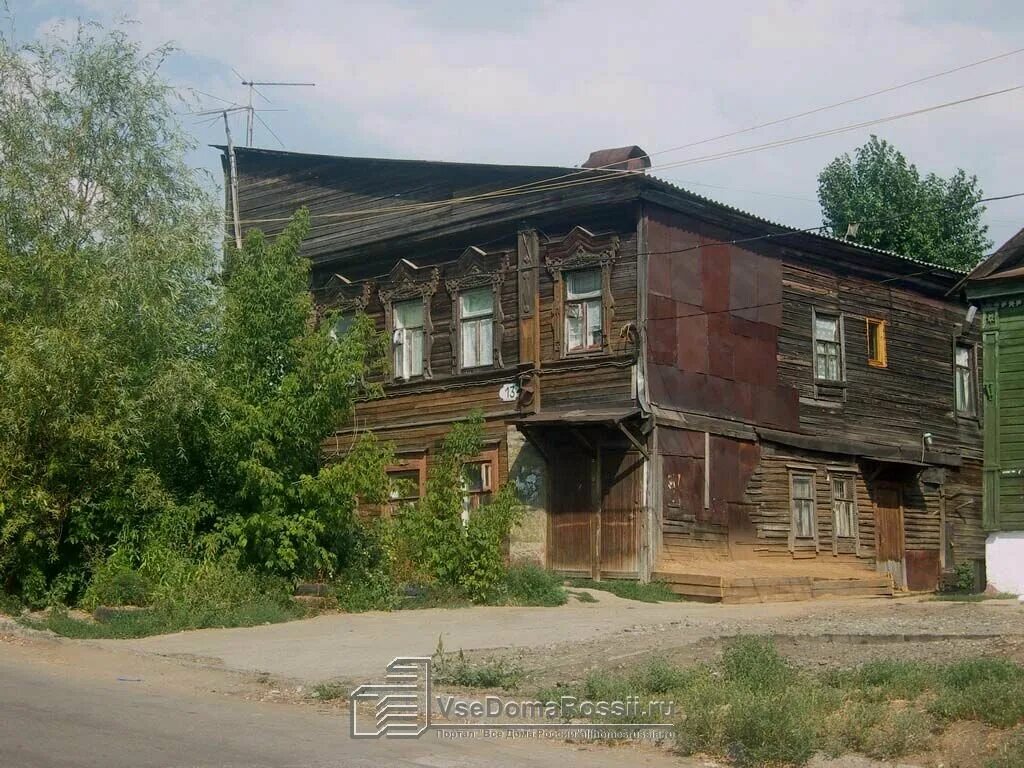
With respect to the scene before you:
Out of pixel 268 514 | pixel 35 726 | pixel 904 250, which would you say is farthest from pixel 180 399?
pixel 904 250

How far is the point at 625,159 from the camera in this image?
23.6 metres

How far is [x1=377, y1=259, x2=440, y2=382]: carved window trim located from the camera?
2686 centimetres

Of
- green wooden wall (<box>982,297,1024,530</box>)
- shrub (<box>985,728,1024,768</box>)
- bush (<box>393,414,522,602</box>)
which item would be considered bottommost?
shrub (<box>985,728,1024,768</box>)

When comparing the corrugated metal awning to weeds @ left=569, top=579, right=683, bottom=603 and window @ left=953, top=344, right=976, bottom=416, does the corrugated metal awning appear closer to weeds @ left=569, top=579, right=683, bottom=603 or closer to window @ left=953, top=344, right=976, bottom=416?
weeds @ left=569, top=579, right=683, bottom=603

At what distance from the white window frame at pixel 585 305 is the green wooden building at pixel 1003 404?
6.53 metres

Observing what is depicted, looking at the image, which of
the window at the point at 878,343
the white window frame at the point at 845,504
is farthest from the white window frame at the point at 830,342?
the white window frame at the point at 845,504

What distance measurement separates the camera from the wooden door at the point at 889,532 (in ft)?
91.1

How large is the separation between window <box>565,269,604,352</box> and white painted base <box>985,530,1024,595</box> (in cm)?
773

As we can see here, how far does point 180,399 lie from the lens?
18.5 meters

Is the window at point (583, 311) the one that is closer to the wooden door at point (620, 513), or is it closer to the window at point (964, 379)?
the wooden door at point (620, 513)

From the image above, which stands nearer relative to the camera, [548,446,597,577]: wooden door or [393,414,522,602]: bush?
[393,414,522,602]: bush

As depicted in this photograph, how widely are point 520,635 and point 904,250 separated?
32.6m

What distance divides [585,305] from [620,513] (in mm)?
4068

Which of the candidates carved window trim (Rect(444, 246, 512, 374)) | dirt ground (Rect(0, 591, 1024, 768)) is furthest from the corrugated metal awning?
dirt ground (Rect(0, 591, 1024, 768))
